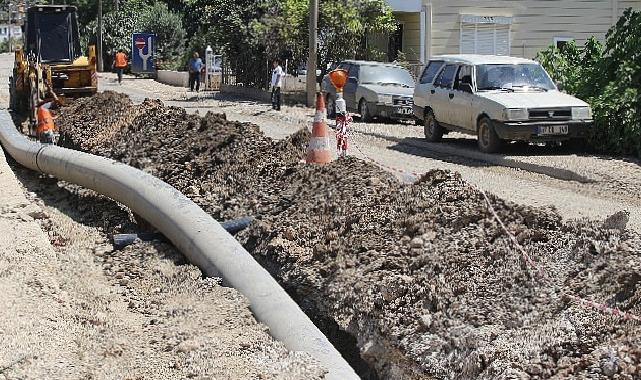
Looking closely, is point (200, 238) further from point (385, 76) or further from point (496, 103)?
point (385, 76)

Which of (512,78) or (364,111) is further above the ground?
(512,78)

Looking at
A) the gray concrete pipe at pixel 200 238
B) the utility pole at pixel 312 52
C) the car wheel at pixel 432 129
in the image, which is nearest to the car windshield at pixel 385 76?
the utility pole at pixel 312 52

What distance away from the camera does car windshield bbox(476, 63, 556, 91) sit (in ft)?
58.3

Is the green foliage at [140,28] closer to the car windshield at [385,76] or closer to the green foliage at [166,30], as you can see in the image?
the green foliage at [166,30]

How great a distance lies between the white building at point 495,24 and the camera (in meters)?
32.0

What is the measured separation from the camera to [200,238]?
9312 mm

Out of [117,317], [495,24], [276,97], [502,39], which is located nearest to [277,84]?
[276,97]

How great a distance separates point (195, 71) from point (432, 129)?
1974cm

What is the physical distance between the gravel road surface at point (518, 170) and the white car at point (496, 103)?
1.23 feet

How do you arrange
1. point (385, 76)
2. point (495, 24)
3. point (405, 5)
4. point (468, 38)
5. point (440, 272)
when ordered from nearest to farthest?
point (440, 272) → point (385, 76) → point (405, 5) → point (468, 38) → point (495, 24)

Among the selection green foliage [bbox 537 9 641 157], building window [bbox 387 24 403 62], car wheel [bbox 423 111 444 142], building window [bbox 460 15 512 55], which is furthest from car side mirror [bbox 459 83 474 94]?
building window [bbox 387 24 403 62]

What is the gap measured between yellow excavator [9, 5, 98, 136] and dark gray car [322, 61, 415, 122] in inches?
251

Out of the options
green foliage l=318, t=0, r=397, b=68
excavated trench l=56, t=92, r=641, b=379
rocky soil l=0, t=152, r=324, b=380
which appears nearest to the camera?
excavated trench l=56, t=92, r=641, b=379

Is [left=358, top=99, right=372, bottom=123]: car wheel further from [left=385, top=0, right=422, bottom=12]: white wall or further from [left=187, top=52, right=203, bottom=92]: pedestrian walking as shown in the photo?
[left=187, top=52, right=203, bottom=92]: pedestrian walking
